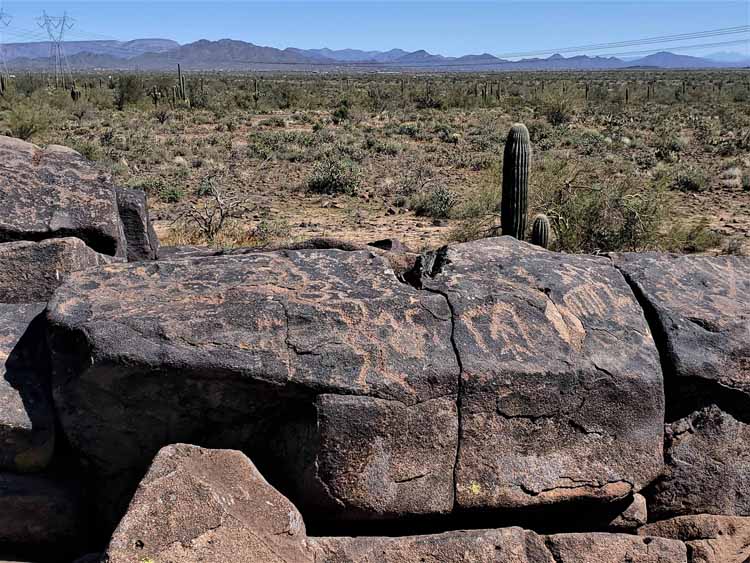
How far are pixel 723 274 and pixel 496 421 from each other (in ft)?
6.11

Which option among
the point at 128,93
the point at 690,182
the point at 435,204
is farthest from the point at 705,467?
the point at 128,93

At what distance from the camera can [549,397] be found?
342cm

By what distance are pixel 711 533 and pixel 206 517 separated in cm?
250

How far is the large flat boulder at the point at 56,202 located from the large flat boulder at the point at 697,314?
10.5 feet

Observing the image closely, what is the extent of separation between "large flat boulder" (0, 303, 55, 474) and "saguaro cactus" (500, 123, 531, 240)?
6.48m

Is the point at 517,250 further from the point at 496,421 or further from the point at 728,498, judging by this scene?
the point at 728,498

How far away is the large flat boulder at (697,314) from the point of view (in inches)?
145

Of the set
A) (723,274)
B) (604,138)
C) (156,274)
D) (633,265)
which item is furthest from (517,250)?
(604,138)

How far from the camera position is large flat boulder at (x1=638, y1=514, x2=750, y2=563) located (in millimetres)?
3541

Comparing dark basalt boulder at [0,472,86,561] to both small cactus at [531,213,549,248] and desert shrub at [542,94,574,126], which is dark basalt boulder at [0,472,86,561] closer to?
small cactus at [531,213,549,248]

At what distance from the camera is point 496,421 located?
339cm

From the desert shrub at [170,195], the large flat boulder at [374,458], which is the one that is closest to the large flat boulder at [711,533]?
the large flat boulder at [374,458]

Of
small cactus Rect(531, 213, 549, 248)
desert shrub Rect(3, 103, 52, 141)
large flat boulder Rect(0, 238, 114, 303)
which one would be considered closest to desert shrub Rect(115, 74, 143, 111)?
desert shrub Rect(3, 103, 52, 141)

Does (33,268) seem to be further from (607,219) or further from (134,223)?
(607,219)
